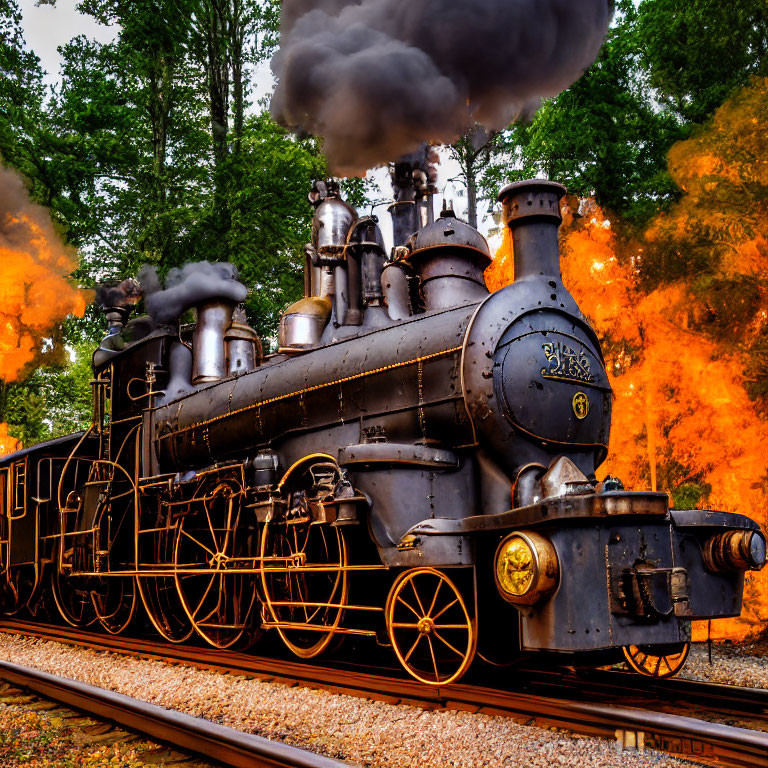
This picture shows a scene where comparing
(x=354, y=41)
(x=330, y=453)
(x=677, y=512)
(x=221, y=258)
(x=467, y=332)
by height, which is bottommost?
(x=677, y=512)

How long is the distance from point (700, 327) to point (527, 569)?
343 inches

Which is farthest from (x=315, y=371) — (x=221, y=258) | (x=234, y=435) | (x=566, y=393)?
(x=221, y=258)

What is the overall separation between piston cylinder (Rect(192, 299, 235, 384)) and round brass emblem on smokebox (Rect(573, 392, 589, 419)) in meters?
4.50

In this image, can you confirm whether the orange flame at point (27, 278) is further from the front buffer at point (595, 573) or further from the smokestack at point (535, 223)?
the front buffer at point (595, 573)

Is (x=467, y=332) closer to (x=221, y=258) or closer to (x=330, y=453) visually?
(x=330, y=453)

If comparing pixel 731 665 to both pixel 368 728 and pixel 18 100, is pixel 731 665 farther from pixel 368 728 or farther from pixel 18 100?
pixel 18 100

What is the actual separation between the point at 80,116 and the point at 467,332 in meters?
18.6

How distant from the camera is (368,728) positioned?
459 centimetres

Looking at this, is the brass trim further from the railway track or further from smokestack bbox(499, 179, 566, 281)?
the railway track

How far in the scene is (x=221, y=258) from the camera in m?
20.2

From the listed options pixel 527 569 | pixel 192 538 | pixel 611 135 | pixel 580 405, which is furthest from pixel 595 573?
pixel 611 135

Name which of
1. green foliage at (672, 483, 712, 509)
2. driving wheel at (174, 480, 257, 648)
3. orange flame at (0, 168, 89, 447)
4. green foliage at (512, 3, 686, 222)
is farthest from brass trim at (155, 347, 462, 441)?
orange flame at (0, 168, 89, 447)

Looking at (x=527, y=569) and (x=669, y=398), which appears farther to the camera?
(x=669, y=398)

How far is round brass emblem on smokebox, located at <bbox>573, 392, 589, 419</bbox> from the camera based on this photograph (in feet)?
19.6
